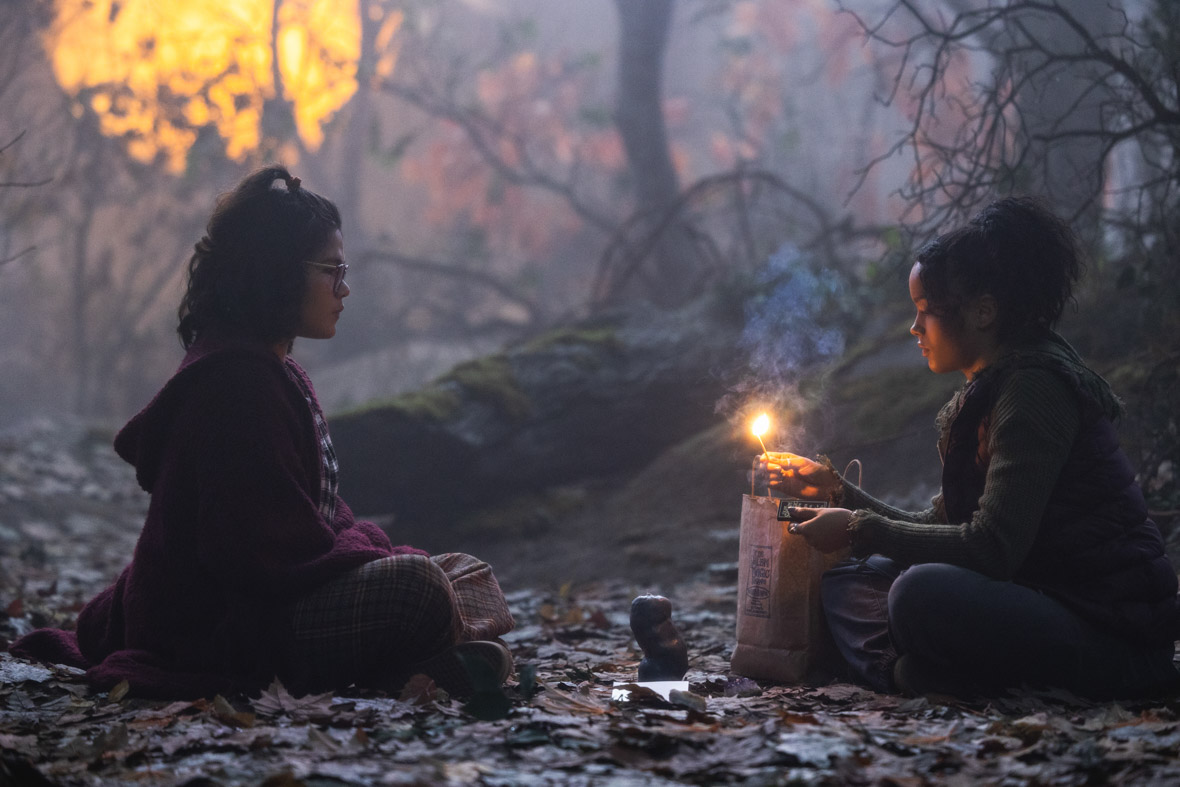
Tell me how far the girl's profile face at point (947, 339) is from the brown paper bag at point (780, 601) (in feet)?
2.69

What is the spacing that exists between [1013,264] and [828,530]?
1.07m

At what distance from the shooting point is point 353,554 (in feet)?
10.9

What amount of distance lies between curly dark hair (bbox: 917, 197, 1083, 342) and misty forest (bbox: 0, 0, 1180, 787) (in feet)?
3.46

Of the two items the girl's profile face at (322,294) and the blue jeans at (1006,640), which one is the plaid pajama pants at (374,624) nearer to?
the girl's profile face at (322,294)

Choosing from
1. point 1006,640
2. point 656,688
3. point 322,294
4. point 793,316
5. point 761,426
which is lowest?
point 656,688

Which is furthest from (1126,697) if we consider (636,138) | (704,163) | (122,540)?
(704,163)

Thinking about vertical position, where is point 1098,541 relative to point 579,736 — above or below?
above

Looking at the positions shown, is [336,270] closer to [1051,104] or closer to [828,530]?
[828,530]

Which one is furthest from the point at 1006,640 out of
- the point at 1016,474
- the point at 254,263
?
the point at 254,263

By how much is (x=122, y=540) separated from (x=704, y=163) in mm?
26761

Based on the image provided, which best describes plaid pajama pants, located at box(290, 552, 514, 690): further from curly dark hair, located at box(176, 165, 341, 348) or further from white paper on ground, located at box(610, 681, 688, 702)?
curly dark hair, located at box(176, 165, 341, 348)

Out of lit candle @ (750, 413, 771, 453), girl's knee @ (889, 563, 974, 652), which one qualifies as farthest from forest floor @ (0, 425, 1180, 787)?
lit candle @ (750, 413, 771, 453)

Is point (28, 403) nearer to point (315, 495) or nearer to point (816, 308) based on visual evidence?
point (816, 308)

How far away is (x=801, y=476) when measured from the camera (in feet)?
12.4
